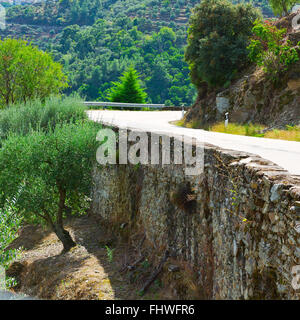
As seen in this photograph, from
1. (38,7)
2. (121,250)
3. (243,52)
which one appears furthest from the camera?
(38,7)

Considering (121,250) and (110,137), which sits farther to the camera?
(110,137)

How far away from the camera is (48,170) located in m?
12.7

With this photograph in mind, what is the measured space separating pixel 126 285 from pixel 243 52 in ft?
49.5

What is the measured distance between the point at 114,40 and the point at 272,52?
104 metres

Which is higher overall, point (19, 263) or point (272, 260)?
point (272, 260)

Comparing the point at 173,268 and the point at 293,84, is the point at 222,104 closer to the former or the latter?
the point at 293,84

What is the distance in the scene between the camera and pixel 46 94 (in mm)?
26375

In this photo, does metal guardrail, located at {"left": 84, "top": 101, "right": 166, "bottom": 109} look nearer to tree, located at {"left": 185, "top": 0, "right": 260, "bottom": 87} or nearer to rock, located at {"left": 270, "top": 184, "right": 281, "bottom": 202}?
tree, located at {"left": 185, "top": 0, "right": 260, "bottom": 87}

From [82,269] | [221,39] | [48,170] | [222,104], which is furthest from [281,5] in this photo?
[82,269]

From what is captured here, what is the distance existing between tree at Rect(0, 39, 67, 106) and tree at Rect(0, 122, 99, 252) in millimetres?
12889

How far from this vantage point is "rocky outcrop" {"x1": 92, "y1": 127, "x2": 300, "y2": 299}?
4.51 m
